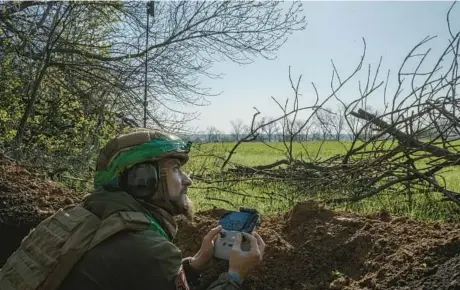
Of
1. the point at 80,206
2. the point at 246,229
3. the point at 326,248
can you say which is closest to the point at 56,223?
the point at 80,206

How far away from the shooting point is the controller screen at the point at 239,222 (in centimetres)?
308

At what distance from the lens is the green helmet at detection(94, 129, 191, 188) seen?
8.60 feet

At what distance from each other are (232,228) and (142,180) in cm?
74

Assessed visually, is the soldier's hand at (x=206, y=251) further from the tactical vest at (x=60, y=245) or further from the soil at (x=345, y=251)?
the tactical vest at (x=60, y=245)

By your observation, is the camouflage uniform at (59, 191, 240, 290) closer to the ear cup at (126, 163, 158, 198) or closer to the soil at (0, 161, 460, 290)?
the ear cup at (126, 163, 158, 198)

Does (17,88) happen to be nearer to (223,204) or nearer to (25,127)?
(25,127)

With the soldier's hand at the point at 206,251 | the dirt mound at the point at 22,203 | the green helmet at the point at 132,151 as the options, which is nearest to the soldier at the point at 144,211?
the green helmet at the point at 132,151

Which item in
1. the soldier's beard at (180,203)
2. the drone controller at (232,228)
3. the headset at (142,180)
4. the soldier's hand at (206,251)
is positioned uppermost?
the headset at (142,180)

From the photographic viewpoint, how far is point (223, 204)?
7145mm

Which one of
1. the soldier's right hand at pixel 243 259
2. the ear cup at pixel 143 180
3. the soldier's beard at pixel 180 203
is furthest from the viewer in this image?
the soldier's right hand at pixel 243 259

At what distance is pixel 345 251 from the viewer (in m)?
3.63

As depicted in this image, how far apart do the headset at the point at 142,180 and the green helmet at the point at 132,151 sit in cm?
3

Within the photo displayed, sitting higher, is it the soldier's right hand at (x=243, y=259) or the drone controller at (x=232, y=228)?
the drone controller at (x=232, y=228)

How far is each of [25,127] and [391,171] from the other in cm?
806
